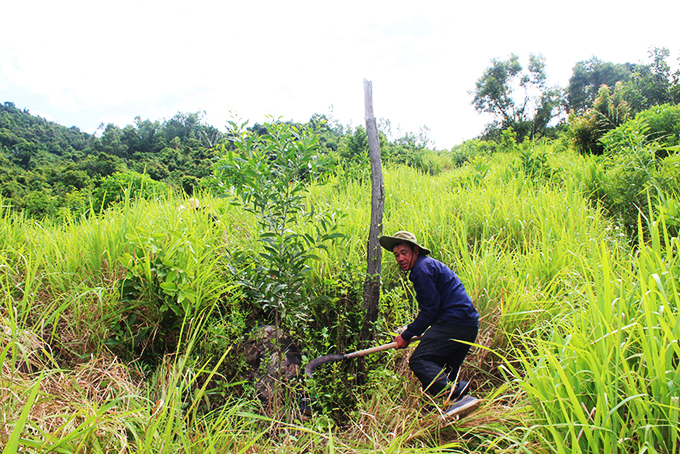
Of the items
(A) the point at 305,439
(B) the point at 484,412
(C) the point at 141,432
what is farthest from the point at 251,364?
(B) the point at 484,412

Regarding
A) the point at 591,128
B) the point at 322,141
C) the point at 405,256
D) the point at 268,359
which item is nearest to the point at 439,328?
the point at 405,256

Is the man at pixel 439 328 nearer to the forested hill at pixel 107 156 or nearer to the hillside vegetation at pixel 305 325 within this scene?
the hillside vegetation at pixel 305 325

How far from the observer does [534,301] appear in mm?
2756

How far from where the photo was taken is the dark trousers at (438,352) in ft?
7.79

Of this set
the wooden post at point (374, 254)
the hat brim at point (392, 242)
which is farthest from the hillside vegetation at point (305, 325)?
the hat brim at point (392, 242)

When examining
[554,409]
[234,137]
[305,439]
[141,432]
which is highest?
[234,137]

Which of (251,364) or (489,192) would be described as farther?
(489,192)

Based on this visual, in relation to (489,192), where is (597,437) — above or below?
below

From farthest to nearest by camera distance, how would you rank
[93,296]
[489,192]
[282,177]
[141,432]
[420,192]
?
[420,192] < [489,192] < [93,296] < [282,177] < [141,432]

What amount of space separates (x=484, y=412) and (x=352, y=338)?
1382 mm

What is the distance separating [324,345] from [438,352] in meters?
1.07

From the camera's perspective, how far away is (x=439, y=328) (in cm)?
249

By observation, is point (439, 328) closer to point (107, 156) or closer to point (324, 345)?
point (324, 345)

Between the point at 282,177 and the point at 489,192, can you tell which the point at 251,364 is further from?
the point at 489,192
